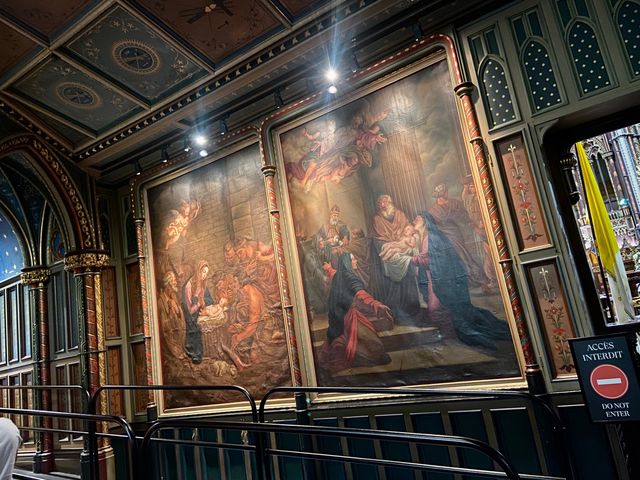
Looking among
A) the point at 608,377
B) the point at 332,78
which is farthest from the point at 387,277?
the point at 608,377

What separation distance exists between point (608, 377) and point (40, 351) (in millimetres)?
8219

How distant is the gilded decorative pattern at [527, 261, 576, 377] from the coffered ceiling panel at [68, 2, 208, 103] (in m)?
4.51

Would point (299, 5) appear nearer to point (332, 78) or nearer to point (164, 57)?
point (332, 78)

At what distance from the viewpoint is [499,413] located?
4.34 metres

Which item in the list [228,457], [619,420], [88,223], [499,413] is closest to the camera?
[619,420]

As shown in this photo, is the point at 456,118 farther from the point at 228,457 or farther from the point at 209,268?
the point at 228,457

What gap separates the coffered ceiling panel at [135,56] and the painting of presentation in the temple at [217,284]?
1258mm

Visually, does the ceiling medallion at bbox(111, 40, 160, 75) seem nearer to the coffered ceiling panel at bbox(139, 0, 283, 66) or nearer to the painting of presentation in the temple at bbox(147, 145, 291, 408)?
the coffered ceiling panel at bbox(139, 0, 283, 66)

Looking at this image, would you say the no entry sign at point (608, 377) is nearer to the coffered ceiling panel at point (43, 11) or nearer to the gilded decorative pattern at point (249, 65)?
the gilded decorative pattern at point (249, 65)

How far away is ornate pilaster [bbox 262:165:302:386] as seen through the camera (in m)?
5.57

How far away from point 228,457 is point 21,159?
5323mm

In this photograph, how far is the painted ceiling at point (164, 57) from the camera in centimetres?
491

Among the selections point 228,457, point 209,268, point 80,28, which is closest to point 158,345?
point 209,268

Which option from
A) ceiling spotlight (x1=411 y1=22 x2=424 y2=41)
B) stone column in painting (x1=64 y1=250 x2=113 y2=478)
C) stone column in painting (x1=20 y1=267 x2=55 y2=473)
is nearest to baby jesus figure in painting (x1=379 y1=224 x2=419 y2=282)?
ceiling spotlight (x1=411 y1=22 x2=424 y2=41)
